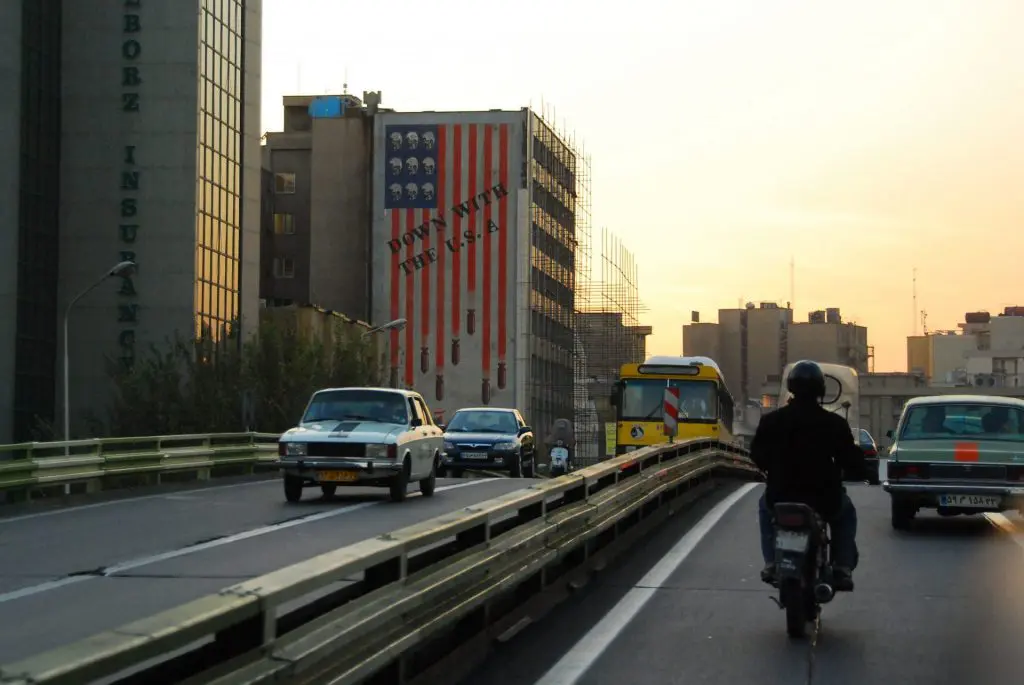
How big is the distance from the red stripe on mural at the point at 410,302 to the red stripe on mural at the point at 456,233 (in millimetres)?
2702

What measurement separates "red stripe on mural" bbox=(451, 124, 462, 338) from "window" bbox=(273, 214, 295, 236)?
12.0 meters

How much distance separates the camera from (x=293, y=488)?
944 inches

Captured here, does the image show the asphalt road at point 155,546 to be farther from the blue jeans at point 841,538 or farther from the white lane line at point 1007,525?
the white lane line at point 1007,525

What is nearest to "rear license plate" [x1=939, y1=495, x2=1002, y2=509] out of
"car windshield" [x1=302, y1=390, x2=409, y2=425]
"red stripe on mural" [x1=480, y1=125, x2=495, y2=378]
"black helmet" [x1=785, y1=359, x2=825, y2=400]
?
"black helmet" [x1=785, y1=359, x2=825, y2=400]

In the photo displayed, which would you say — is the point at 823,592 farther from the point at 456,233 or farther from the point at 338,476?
the point at 456,233

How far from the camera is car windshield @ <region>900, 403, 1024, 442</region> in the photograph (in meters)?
19.4

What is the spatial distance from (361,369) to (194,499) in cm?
3611

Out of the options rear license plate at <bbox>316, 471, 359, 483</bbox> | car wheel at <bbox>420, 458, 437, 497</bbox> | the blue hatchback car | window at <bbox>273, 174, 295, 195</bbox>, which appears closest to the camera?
rear license plate at <bbox>316, 471, 359, 483</bbox>

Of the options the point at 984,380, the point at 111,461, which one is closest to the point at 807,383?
the point at 111,461

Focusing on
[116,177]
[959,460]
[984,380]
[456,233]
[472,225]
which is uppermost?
[472,225]

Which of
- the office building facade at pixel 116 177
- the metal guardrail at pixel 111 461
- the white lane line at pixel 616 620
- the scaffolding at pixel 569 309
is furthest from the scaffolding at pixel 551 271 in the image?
the white lane line at pixel 616 620

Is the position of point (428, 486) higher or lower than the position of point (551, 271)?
lower

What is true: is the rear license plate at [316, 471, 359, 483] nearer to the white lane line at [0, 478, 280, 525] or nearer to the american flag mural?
the white lane line at [0, 478, 280, 525]

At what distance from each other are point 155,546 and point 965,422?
9646 millimetres
